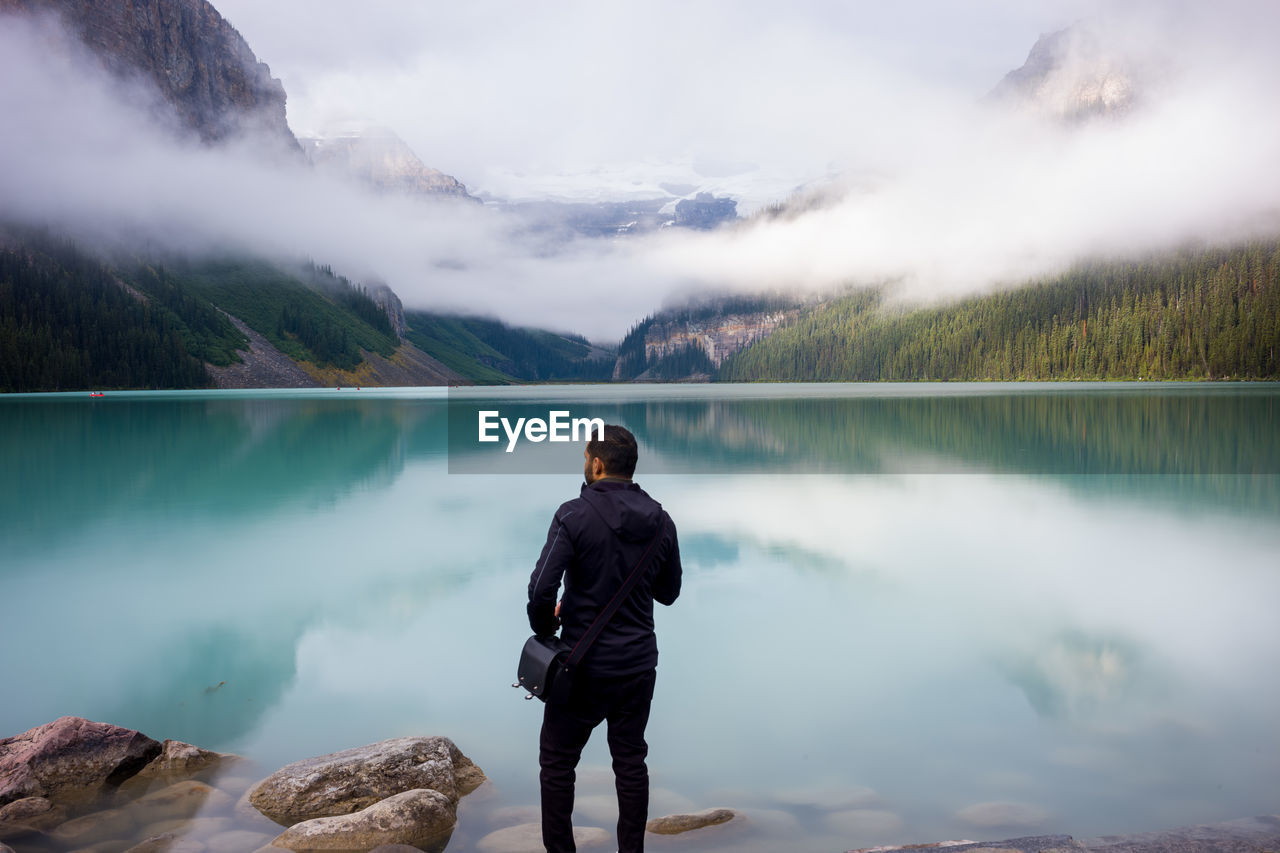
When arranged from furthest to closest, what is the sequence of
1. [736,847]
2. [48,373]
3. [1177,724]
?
[48,373], [1177,724], [736,847]

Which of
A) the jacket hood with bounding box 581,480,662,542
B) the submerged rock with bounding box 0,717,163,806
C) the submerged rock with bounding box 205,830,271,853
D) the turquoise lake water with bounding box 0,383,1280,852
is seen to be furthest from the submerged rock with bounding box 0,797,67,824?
the jacket hood with bounding box 581,480,662,542

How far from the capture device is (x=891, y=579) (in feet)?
52.3

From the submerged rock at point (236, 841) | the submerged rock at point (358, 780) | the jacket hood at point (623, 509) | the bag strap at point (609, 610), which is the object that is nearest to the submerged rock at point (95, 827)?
the submerged rock at point (236, 841)

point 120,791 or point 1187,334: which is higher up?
point 1187,334

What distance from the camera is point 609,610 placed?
5.37 metres

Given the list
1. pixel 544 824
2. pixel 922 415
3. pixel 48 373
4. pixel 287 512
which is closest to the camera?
pixel 544 824

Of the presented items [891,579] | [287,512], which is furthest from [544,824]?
[287,512]

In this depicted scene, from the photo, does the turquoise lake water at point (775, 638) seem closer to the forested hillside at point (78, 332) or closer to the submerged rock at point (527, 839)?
the submerged rock at point (527, 839)

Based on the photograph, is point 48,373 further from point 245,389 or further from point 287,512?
point 287,512

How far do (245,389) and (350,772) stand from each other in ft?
701

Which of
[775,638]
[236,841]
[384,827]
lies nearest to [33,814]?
[236,841]

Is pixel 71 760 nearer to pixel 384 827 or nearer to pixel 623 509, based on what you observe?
pixel 384 827

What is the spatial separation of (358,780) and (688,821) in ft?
9.84

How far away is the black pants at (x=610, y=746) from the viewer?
555 cm
